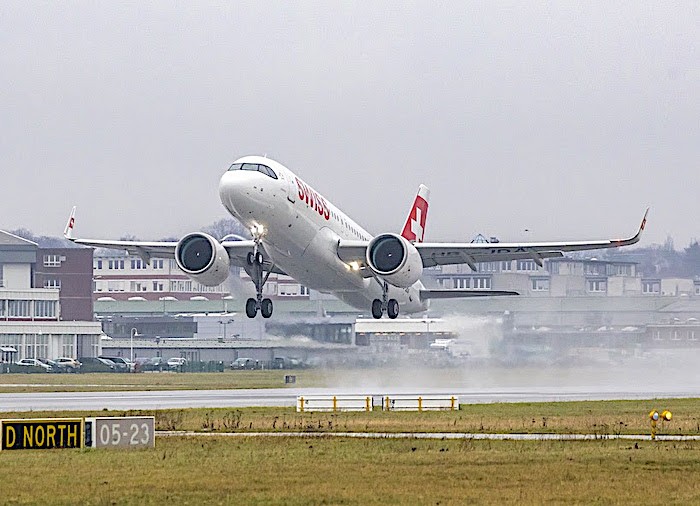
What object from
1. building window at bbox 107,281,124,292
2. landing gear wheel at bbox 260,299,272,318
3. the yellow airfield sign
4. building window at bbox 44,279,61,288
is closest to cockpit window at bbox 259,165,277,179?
landing gear wheel at bbox 260,299,272,318

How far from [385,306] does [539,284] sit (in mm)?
39706

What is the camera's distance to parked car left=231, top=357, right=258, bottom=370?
94.3m

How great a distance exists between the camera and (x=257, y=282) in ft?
181

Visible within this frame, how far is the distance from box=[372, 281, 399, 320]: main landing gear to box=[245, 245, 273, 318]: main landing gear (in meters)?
5.23

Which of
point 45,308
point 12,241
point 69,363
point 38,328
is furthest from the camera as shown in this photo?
point 12,241

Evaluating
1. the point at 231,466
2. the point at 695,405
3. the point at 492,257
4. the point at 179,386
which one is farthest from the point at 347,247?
the point at 231,466

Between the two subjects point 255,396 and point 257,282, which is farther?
point 255,396

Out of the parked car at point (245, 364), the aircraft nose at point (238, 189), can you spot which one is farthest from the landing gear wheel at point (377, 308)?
the parked car at point (245, 364)

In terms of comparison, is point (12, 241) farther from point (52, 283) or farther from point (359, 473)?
point (359, 473)

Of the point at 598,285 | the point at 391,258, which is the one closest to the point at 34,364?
the point at 598,285

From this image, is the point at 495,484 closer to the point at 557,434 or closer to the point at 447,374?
the point at 557,434

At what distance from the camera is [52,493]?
76.3 feet

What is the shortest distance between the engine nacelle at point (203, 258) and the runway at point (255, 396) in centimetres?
490

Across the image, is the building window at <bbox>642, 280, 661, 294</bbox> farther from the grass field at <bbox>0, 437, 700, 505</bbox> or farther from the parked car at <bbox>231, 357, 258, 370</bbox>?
the grass field at <bbox>0, 437, 700, 505</bbox>
